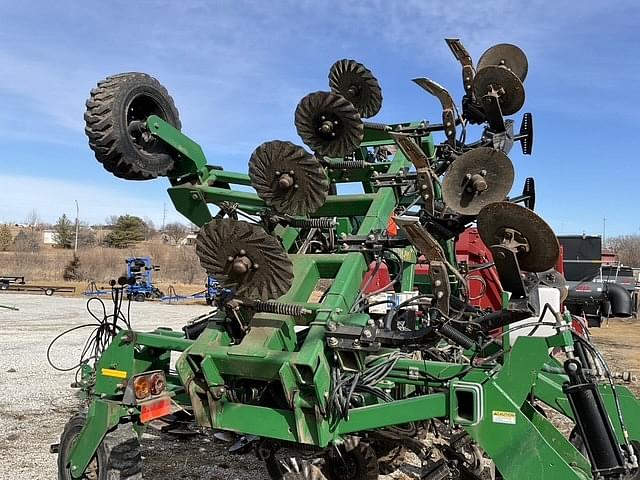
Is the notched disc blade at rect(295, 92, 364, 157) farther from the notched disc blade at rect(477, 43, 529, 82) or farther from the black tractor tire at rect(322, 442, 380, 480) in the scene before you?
the black tractor tire at rect(322, 442, 380, 480)

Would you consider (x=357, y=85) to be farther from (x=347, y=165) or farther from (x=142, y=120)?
(x=142, y=120)

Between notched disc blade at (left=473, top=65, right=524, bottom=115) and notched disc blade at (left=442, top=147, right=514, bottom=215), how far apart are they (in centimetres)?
133

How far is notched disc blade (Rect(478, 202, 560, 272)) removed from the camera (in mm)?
3307

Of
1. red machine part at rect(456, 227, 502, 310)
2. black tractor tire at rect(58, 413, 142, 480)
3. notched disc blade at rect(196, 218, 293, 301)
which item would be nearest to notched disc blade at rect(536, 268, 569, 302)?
notched disc blade at rect(196, 218, 293, 301)

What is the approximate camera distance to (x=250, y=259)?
11.3 ft

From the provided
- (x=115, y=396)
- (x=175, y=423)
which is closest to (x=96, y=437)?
(x=115, y=396)

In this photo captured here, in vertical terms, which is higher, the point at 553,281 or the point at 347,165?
the point at 347,165

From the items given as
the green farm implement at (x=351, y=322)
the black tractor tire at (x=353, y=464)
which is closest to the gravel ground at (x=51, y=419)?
the black tractor tire at (x=353, y=464)

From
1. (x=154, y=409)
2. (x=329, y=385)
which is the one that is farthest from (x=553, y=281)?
(x=154, y=409)

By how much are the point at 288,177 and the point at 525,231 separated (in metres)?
1.34

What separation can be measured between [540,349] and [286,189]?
165 cm

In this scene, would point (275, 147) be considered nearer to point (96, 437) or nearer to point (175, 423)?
point (96, 437)

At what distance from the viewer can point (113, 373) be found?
16.2 ft

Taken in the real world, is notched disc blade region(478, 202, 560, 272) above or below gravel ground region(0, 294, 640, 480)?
above
